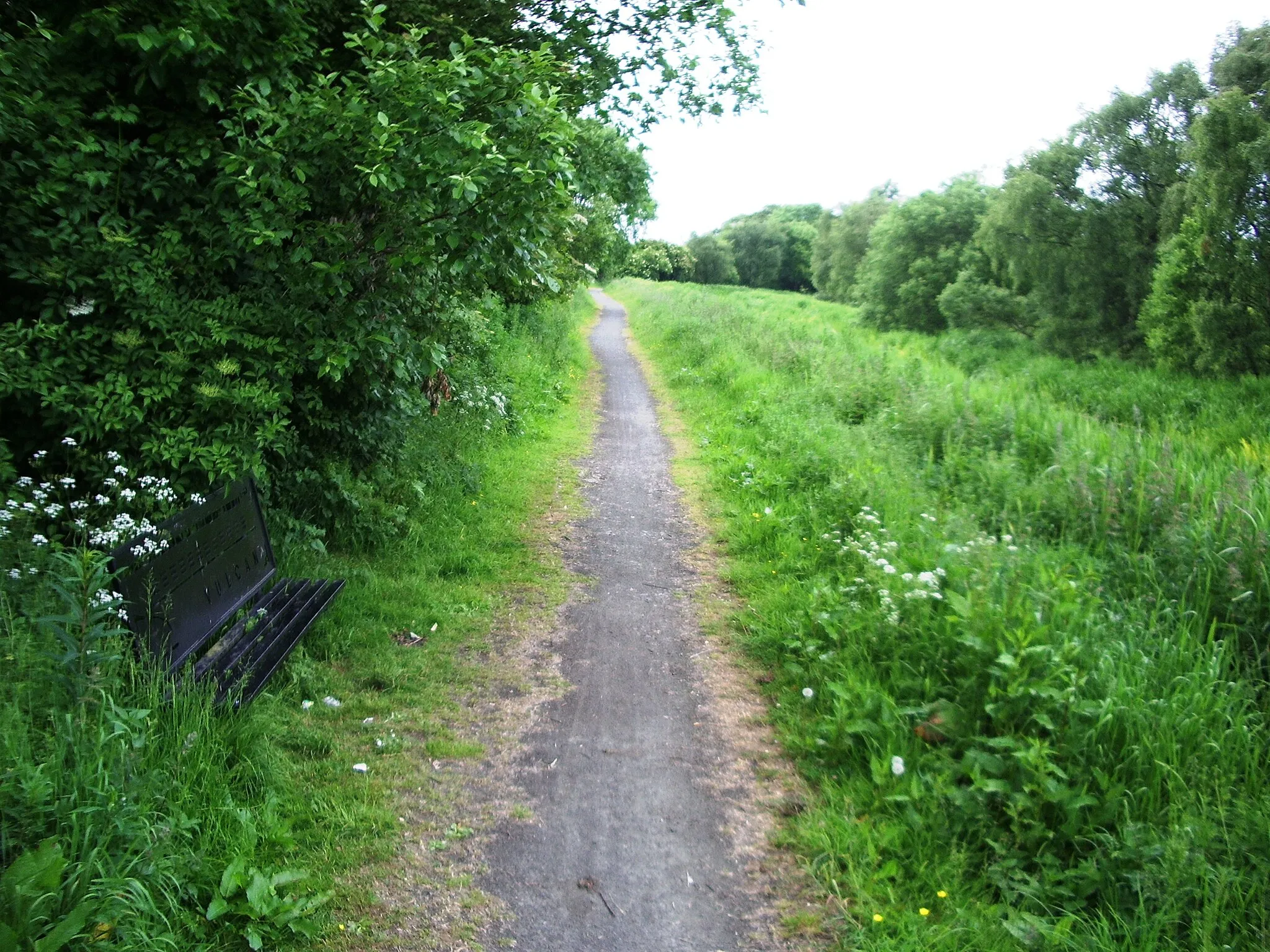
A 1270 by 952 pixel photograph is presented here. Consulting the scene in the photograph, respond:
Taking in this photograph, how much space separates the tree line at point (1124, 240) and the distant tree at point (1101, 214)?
37mm

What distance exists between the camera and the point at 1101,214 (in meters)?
22.7

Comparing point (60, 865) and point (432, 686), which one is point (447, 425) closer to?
point (432, 686)

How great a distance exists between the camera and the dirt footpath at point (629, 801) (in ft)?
10.2

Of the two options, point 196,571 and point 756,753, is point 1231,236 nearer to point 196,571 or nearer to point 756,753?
point 756,753

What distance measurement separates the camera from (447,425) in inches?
369

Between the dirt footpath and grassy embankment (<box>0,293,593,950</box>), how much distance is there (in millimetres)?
511

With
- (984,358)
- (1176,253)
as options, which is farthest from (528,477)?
(984,358)

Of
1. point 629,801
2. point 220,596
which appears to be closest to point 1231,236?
point 629,801

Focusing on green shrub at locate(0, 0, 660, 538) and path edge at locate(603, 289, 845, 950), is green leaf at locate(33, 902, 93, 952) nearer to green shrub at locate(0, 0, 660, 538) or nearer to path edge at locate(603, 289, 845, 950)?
path edge at locate(603, 289, 845, 950)

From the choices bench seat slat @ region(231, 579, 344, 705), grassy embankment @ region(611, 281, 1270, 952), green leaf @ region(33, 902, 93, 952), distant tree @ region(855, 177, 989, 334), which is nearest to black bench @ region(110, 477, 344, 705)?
bench seat slat @ region(231, 579, 344, 705)

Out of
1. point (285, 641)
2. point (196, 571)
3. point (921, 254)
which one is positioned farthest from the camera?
point (921, 254)

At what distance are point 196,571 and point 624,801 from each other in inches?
96.0

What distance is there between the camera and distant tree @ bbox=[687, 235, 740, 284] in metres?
75.2

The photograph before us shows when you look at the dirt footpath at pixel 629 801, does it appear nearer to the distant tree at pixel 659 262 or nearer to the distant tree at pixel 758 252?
the distant tree at pixel 659 262
